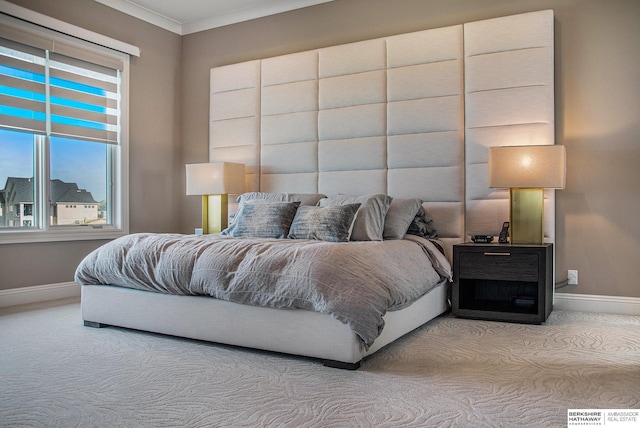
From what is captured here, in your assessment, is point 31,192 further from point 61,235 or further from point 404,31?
point 404,31

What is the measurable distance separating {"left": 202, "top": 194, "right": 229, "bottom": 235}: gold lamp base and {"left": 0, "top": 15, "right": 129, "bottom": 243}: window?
78cm

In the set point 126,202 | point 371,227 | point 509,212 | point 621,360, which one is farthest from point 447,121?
point 126,202

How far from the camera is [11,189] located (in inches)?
170

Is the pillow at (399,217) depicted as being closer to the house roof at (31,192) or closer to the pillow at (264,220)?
the pillow at (264,220)

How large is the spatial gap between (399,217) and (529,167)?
992 mm

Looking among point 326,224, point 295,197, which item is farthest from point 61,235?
point 326,224

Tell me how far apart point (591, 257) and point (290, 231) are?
230 centimetres

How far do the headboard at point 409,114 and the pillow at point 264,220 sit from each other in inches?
35.5

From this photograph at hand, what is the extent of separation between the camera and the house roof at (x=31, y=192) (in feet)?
14.2

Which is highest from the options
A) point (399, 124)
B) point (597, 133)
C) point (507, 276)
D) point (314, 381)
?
point (399, 124)

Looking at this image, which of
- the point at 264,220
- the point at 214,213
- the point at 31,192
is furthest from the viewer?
the point at 214,213

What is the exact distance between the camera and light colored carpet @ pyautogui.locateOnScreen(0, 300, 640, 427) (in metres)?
2.03

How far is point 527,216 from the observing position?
3.88m

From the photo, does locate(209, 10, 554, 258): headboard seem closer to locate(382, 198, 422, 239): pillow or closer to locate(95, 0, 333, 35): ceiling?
locate(382, 198, 422, 239): pillow
